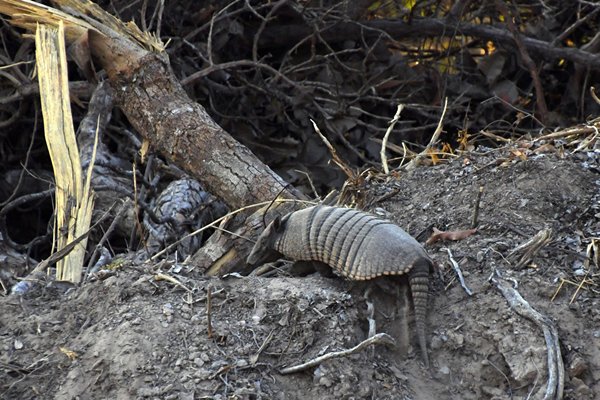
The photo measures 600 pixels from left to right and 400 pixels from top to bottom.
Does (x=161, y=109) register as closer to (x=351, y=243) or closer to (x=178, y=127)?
(x=178, y=127)

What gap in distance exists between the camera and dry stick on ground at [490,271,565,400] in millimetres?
3172

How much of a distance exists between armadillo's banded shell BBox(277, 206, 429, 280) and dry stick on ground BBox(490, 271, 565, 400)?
1.22 feet

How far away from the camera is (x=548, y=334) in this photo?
10.9ft

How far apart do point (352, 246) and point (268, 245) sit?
549 millimetres

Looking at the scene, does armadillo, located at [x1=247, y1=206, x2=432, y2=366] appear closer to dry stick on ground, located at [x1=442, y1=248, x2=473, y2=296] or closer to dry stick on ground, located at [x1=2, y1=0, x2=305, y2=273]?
dry stick on ground, located at [x1=442, y1=248, x2=473, y2=296]

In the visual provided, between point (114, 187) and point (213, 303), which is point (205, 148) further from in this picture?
point (213, 303)

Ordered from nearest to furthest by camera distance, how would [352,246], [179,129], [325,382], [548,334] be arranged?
[325,382] < [548,334] < [352,246] < [179,129]

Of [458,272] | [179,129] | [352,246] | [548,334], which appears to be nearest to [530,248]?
[458,272]

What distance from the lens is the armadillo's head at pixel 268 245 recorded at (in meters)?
3.98

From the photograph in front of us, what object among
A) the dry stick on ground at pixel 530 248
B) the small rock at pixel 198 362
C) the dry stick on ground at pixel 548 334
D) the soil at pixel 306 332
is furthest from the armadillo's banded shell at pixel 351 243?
the small rock at pixel 198 362

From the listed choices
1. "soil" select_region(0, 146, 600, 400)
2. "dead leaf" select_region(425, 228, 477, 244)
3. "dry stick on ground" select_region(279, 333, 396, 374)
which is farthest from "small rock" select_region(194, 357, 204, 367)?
"dead leaf" select_region(425, 228, 477, 244)

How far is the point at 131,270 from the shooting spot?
3.70 metres

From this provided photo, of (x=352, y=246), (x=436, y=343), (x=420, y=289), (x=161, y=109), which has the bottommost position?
(x=436, y=343)

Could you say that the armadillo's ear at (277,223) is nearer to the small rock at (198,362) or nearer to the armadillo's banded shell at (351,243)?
the armadillo's banded shell at (351,243)
